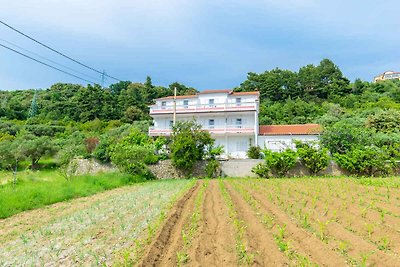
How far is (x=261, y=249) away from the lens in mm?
5117

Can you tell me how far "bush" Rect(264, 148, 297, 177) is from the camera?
842 inches

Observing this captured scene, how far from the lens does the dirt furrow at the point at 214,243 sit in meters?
4.68

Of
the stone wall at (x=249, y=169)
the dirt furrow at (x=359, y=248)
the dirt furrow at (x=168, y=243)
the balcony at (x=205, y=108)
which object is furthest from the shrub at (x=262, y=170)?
the dirt furrow at (x=359, y=248)

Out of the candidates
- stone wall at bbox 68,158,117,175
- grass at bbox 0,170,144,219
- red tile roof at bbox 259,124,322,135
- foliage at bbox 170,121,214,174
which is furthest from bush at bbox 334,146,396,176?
stone wall at bbox 68,158,117,175

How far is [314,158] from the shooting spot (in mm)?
21109

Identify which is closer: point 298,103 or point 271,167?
point 271,167

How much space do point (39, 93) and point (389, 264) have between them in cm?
7123

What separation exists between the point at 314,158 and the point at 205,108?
13225 mm

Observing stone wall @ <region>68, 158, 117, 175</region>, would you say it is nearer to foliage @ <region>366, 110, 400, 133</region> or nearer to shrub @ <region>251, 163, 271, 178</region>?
shrub @ <region>251, 163, 271, 178</region>

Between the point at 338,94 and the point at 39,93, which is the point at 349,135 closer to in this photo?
the point at 338,94

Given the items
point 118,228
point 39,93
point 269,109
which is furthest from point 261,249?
point 39,93

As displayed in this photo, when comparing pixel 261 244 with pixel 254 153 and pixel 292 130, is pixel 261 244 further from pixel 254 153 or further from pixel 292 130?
pixel 292 130

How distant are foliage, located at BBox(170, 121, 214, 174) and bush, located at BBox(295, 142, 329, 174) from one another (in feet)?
22.6

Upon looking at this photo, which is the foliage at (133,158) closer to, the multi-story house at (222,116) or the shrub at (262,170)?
the shrub at (262,170)
